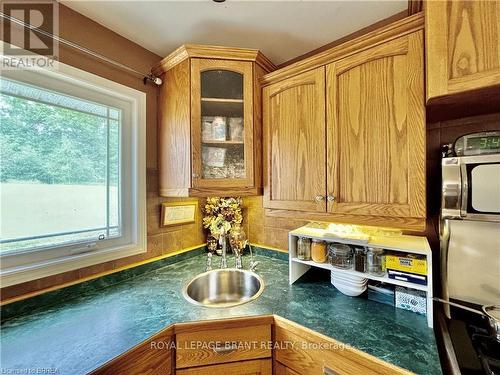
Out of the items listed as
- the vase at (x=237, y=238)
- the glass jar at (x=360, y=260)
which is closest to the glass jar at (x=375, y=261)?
the glass jar at (x=360, y=260)

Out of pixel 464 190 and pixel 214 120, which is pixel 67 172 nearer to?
pixel 214 120

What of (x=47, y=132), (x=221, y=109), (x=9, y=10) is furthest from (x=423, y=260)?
(x=9, y=10)

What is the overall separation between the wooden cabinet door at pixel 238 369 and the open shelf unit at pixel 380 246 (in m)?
0.40

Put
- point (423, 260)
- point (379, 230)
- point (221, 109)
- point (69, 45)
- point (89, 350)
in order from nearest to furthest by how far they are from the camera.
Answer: point (89, 350) < point (423, 260) < point (69, 45) < point (379, 230) < point (221, 109)

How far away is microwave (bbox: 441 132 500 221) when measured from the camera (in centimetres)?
79

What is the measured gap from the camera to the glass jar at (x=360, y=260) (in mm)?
1025

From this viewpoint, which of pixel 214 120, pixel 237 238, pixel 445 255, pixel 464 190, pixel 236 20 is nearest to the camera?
pixel 464 190

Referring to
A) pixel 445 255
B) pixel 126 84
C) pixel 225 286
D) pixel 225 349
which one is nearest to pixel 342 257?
pixel 445 255

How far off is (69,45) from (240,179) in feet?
3.38

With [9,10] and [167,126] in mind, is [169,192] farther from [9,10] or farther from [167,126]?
[9,10]

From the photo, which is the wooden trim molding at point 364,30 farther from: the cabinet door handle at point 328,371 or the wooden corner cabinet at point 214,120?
the cabinet door handle at point 328,371

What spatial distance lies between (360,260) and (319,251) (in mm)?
187

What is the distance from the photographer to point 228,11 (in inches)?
42.8

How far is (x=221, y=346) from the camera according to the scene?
884 mm
